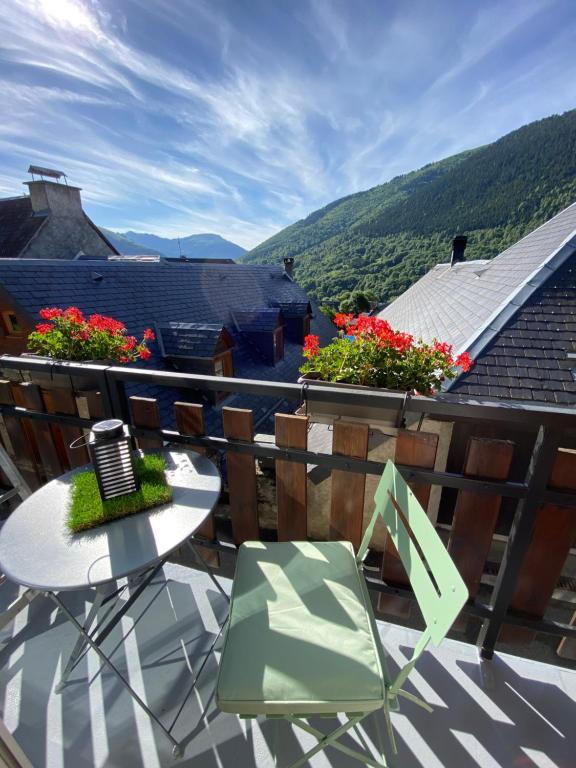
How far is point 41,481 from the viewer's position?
221 centimetres

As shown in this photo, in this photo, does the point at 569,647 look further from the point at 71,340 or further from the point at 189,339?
the point at 189,339

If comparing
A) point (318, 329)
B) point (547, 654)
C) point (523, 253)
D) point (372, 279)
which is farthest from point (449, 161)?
point (547, 654)

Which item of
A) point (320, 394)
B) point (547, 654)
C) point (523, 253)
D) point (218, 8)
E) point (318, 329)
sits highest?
point (218, 8)

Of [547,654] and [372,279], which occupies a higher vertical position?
[372,279]

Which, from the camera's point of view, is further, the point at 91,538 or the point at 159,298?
the point at 159,298

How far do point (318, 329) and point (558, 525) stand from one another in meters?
15.0

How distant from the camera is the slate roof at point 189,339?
7.64 m

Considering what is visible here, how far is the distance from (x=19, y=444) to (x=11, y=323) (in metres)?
6.78

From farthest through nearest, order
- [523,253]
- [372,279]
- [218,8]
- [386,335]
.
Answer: [372,279]
[523,253]
[218,8]
[386,335]

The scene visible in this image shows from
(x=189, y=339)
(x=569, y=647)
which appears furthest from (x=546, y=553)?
(x=189, y=339)

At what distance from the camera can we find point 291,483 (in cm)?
151

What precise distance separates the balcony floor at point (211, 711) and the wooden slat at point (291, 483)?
614 millimetres

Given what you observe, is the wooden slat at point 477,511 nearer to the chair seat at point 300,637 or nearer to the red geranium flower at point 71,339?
the chair seat at point 300,637

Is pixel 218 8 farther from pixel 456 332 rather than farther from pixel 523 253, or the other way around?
pixel 523 253
